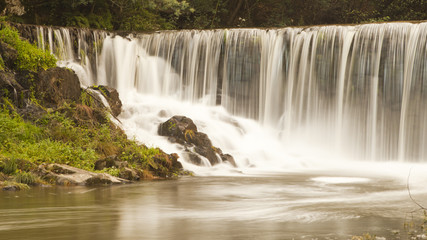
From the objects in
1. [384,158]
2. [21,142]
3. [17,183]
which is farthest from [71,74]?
[384,158]

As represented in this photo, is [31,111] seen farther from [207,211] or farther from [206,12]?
[206,12]

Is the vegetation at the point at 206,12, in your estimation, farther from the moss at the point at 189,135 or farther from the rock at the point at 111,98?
the moss at the point at 189,135

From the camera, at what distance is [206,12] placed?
30562 millimetres

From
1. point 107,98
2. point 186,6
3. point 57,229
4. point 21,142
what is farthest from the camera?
point 186,6

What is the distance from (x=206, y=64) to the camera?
74.7 ft

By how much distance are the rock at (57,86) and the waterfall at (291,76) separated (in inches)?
141

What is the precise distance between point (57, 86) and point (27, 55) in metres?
1.19

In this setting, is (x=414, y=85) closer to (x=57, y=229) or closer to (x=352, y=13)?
(x=352, y=13)

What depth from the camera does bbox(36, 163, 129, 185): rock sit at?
11.7 metres

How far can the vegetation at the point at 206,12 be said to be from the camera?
25.2 meters

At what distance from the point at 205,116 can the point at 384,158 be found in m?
6.51

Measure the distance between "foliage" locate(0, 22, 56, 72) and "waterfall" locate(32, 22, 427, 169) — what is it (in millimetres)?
3889

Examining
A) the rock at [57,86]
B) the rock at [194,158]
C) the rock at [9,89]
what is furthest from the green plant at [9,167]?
the rock at [194,158]

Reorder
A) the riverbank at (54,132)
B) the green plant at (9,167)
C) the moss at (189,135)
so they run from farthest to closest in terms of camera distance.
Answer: the moss at (189,135) < the riverbank at (54,132) < the green plant at (9,167)
